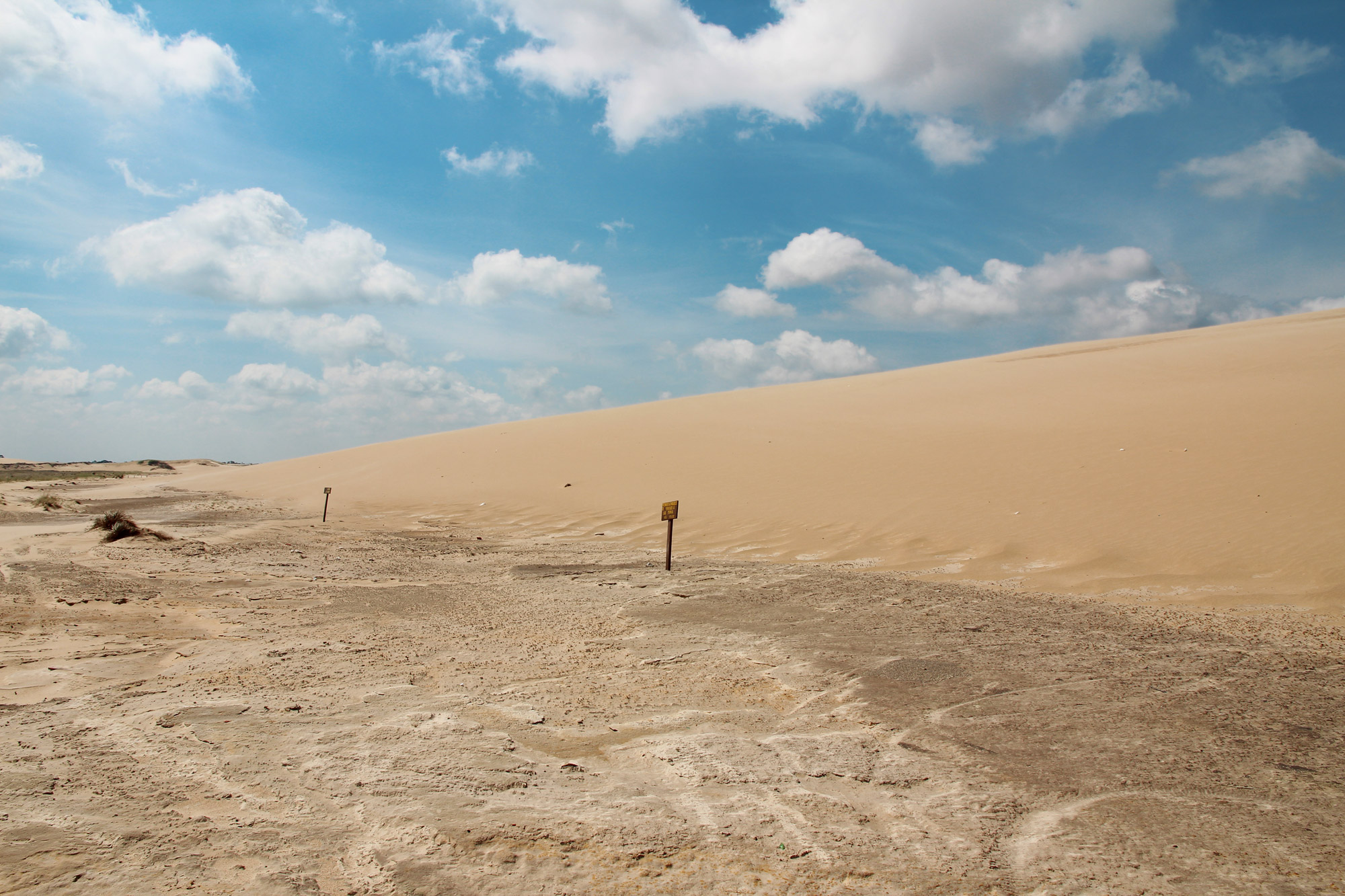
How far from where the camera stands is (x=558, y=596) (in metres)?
6.07

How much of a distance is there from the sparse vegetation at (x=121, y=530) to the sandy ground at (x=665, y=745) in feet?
9.25

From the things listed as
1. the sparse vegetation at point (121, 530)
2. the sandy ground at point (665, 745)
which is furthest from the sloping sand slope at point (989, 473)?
the sparse vegetation at point (121, 530)

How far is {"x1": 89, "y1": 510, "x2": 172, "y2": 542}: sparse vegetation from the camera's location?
8.60 metres

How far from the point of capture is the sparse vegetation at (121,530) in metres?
8.60

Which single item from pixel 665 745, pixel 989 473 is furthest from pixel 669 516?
pixel 989 473

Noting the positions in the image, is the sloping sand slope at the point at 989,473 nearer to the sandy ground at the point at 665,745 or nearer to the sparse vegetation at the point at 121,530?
the sandy ground at the point at 665,745

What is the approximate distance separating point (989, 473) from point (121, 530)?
11.6 meters

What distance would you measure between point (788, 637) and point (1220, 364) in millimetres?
14901

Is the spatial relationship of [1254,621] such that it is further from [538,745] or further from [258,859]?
[258,859]

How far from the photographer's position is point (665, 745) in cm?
308

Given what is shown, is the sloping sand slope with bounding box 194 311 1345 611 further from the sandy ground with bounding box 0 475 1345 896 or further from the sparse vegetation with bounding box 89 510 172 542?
the sparse vegetation with bounding box 89 510 172 542

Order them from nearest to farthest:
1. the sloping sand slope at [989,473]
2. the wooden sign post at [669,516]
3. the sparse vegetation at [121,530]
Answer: the sloping sand slope at [989,473] → the wooden sign post at [669,516] → the sparse vegetation at [121,530]

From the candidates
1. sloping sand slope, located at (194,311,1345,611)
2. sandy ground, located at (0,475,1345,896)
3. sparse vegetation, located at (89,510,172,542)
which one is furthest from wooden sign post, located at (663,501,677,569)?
sparse vegetation, located at (89,510,172,542)

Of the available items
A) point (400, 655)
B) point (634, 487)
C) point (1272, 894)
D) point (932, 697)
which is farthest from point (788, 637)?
point (634, 487)
